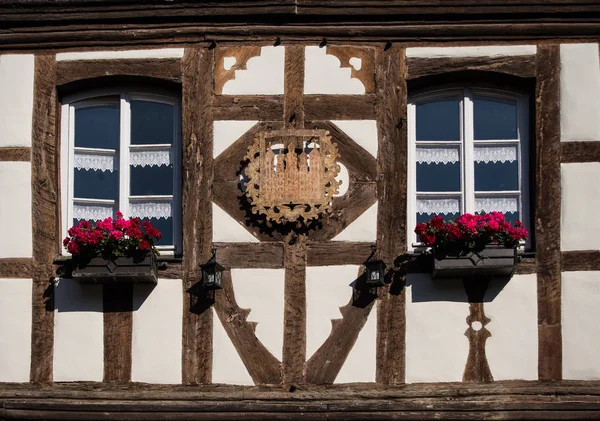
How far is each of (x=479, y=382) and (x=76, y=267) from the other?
10.0 feet

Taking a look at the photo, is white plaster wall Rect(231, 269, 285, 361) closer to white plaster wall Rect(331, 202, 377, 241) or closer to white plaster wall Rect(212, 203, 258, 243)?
white plaster wall Rect(212, 203, 258, 243)

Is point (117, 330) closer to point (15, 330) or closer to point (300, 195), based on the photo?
point (15, 330)

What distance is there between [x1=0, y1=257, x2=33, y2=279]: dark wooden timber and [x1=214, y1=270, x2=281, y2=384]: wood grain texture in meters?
1.43

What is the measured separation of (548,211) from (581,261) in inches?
17.6

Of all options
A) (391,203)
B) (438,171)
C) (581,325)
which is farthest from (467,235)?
(581,325)

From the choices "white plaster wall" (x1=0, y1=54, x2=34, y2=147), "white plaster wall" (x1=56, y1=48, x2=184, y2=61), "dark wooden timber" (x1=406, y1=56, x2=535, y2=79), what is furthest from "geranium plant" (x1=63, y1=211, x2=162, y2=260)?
"dark wooden timber" (x1=406, y1=56, x2=535, y2=79)

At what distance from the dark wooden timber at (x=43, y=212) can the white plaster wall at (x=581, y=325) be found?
3.78 meters

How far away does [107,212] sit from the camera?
1431 cm

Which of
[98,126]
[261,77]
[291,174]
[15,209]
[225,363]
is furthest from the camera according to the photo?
[98,126]

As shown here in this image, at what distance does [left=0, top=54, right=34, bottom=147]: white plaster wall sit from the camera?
46.8 ft

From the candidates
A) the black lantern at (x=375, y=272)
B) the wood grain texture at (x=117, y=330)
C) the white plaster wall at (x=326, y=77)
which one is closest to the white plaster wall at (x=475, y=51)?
the white plaster wall at (x=326, y=77)

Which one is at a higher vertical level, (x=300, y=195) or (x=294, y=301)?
(x=300, y=195)

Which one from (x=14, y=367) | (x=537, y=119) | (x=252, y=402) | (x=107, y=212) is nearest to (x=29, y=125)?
(x=107, y=212)

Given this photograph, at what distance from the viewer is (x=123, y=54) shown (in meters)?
14.4
